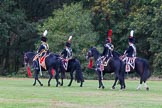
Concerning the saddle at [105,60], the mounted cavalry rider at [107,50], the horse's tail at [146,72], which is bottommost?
the horse's tail at [146,72]

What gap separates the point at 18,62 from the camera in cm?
6119

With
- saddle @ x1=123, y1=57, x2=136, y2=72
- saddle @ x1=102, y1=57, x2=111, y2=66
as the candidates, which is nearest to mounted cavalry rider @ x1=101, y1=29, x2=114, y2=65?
saddle @ x1=102, y1=57, x2=111, y2=66

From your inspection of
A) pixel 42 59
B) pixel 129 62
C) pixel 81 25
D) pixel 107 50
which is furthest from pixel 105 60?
pixel 81 25

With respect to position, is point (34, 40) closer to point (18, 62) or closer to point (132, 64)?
point (18, 62)

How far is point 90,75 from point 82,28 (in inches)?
196

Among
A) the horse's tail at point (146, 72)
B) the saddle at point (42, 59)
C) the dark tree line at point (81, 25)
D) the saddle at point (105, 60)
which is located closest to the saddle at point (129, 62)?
the horse's tail at point (146, 72)

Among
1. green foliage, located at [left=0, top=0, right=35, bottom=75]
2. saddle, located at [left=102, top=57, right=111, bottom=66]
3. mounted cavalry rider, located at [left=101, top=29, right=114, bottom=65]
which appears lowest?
saddle, located at [left=102, top=57, right=111, bottom=66]

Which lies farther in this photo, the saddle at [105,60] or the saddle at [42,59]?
the saddle at [42,59]

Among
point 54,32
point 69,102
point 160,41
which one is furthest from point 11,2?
point 69,102

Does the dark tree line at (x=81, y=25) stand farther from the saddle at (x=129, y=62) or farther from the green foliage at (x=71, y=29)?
the saddle at (x=129, y=62)

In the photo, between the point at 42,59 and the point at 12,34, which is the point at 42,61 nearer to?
the point at 42,59

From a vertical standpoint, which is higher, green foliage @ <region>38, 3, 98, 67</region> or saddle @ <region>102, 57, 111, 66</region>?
green foliage @ <region>38, 3, 98, 67</region>

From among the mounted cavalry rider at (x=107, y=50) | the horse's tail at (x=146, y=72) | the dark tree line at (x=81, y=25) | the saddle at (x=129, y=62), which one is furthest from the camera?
the dark tree line at (x=81, y=25)

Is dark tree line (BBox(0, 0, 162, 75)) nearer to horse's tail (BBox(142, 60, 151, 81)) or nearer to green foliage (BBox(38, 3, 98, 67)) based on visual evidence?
green foliage (BBox(38, 3, 98, 67))
